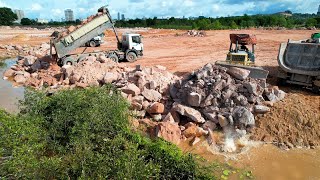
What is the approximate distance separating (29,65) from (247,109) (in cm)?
1589

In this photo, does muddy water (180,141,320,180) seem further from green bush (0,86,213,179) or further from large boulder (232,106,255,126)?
green bush (0,86,213,179)

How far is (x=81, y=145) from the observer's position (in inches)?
254

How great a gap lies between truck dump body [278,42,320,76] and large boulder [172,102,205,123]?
447 centimetres

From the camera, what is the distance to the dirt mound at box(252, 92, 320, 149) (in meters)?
8.88

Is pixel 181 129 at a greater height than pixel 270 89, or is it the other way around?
pixel 270 89

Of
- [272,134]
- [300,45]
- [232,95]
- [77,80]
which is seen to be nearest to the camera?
[272,134]

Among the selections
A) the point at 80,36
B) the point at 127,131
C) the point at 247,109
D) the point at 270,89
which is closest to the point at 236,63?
the point at 270,89

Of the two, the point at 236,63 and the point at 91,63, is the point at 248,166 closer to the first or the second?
the point at 236,63

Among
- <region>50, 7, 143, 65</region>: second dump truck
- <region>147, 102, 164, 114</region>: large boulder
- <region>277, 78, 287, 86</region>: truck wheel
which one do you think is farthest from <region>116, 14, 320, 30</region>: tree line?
<region>147, 102, 164, 114</region>: large boulder

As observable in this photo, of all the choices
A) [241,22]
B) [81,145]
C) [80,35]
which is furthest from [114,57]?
[241,22]

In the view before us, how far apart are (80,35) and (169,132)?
10.3 m

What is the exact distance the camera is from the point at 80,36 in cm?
1639

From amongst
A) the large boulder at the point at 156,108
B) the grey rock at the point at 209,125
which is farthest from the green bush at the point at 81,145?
the grey rock at the point at 209,125

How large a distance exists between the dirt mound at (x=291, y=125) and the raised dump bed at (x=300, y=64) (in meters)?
1.12
